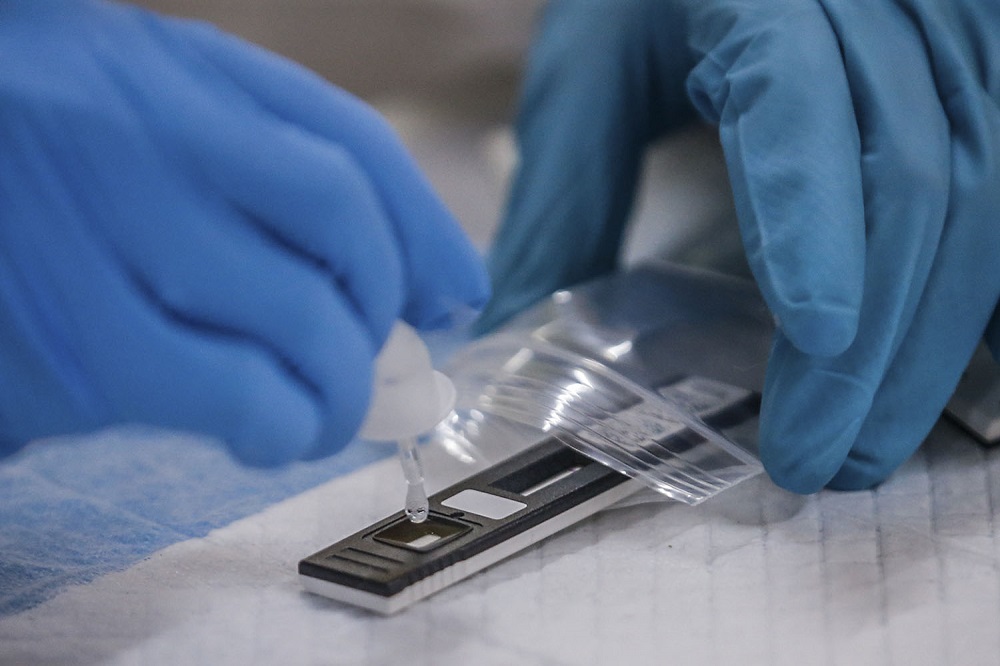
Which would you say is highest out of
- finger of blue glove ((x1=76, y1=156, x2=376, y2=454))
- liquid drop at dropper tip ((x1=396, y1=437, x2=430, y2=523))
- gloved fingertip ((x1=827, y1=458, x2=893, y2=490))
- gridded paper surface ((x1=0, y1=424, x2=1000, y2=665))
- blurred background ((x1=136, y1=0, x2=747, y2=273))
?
blurred background ((x1=136, y1=0, x2=747, y2=273))

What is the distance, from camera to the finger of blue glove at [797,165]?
0.54m

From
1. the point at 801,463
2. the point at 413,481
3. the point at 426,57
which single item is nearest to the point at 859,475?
the point at 801,463

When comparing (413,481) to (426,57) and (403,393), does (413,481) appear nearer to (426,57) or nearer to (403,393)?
(403,393)

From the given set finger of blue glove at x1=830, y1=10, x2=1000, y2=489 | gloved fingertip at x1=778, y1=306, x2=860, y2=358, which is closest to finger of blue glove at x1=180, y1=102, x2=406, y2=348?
gloved fingertip at x1=778, y1=306, x2=860, y2=358

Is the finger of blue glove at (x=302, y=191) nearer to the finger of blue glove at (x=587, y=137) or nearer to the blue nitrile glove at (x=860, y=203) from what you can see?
the blue nitrile glove at (x=860, y=203)

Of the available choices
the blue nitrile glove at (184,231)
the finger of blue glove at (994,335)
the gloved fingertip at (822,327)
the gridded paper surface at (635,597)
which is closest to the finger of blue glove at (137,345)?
the blue nitrile glove at (184,231)

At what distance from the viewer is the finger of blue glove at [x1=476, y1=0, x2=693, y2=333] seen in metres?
0.88

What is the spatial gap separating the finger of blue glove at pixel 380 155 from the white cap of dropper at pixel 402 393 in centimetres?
3

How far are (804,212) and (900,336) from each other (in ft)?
0.34

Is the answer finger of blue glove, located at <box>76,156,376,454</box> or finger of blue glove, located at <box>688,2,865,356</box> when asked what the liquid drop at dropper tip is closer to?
finger of blue glove, located at <box>76,156,376,454</box>

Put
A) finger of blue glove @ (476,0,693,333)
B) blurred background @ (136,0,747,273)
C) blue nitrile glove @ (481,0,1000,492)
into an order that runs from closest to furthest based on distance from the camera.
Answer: blue nitrile glove @ (481,0,1000,492) < finger of blue glove @ (476,0,693,333) < blurred background @ (136,0,747,273)

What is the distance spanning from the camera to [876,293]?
0.57 metres

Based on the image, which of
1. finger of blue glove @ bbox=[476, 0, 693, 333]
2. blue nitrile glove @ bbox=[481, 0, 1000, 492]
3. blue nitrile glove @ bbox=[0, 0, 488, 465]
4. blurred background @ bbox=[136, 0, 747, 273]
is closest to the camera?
blue nitrile glove @ bbox=[0, 0, 488, 465]

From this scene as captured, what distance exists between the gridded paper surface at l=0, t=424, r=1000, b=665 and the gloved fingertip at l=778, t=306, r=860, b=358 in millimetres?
110
